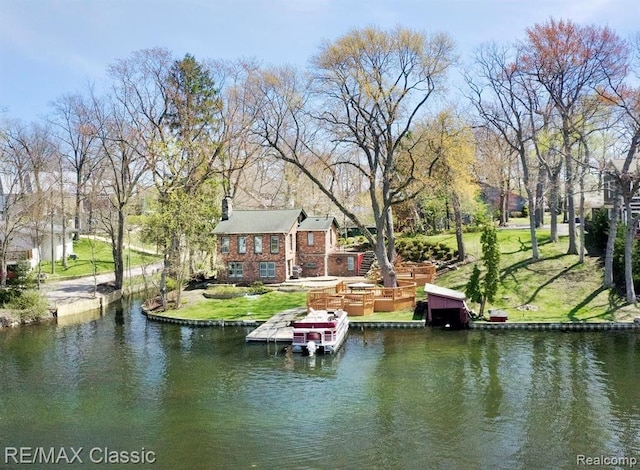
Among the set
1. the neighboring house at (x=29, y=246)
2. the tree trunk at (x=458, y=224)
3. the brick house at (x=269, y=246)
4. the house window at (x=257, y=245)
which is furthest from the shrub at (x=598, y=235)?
the neighboring house at (x=29, y=246)

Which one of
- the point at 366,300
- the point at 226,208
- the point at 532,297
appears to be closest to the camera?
the point at 366,300

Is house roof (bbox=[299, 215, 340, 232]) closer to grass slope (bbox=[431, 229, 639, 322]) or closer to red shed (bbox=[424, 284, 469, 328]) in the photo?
grass slope (bbox=[431, 229, 639, 322])

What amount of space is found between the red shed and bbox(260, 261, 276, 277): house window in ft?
51.0

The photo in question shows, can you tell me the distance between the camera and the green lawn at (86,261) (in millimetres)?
50312

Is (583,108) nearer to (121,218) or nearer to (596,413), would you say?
(596,413)

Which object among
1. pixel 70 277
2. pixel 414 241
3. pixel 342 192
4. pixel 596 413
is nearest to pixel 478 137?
→ pixel 342 192

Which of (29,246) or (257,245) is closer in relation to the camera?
(257,245)

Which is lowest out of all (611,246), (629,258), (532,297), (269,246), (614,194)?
(532,297)

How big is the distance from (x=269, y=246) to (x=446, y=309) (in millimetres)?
16886

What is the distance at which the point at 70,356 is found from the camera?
24.2 metres

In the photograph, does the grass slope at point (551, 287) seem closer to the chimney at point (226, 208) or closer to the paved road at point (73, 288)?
the chimney at point (226, 208)

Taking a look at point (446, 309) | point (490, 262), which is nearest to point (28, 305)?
point (446, 309)

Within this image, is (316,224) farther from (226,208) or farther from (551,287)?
(551,287)

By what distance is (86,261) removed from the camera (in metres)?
55.4
